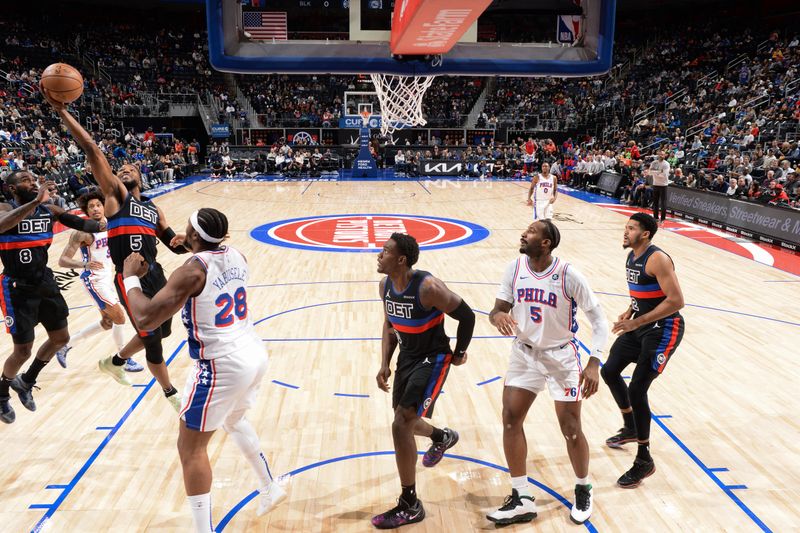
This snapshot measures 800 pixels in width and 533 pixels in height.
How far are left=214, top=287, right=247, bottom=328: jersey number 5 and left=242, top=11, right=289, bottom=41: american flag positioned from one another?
3.62 metres

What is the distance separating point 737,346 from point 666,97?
24383 millimetres

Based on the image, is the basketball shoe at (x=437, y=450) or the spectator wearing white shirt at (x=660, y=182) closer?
the basketball shoe at (x=437, y=450)

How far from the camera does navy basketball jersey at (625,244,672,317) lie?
172 inches

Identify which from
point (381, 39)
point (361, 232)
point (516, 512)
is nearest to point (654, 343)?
point (516, 512)

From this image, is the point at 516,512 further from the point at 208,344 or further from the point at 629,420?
the point at 208,344

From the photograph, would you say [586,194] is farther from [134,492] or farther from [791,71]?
[134,492]

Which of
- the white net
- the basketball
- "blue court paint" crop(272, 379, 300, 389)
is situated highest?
the white net

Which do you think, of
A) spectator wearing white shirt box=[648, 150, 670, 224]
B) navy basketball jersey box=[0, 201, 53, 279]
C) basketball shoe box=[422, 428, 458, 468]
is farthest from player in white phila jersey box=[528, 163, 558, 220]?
navy basketball jersey box=[0, 201, 53, 279]

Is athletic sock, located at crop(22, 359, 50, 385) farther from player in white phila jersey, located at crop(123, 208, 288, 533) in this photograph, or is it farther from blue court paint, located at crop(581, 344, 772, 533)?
blue court paint, located at crop(581, 344, 772, 533)

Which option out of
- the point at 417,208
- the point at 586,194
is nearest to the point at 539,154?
the point at 586,194

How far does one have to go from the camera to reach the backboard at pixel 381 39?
Answer: 238 inches

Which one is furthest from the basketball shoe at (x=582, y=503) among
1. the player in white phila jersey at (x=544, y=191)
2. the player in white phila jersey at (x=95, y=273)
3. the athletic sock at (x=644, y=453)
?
the player in white phila jersey at (x=544, y=191)

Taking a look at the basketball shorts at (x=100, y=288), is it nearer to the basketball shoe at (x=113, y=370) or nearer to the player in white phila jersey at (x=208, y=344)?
the basketball shoe at (x=113, y=370)

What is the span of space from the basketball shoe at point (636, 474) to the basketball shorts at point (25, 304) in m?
4.62
